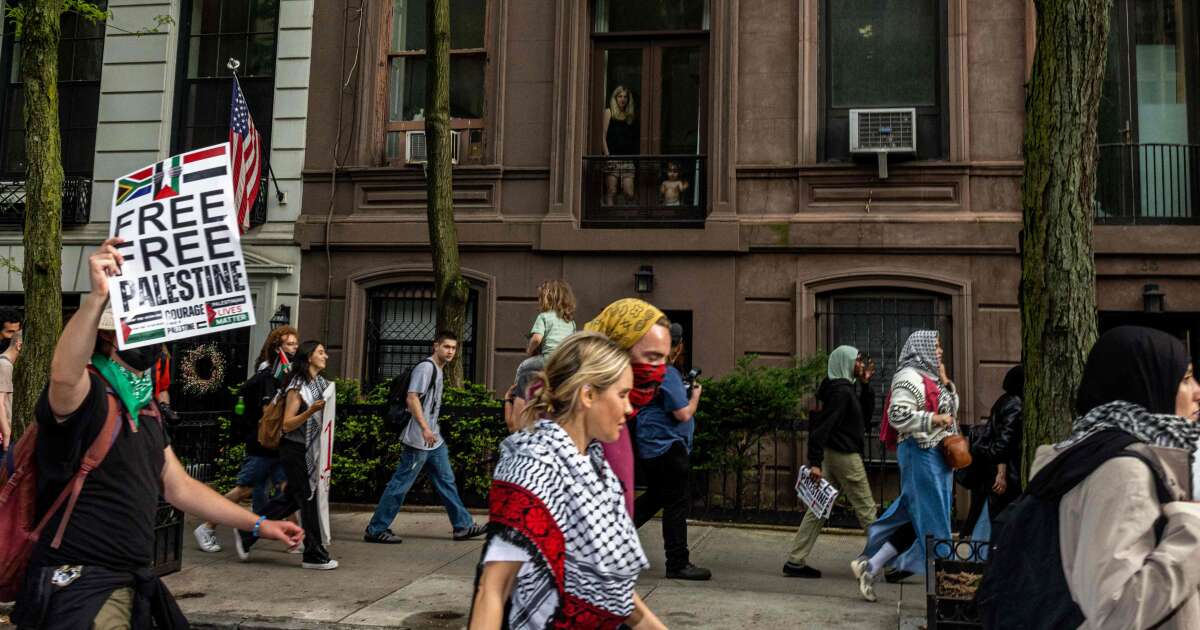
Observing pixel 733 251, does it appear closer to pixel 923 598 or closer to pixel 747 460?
pixel 747 460

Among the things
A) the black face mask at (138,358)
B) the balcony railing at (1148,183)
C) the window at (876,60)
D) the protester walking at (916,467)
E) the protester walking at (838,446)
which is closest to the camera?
the black face mask at (138,358)

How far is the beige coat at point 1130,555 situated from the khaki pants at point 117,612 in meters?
2.94

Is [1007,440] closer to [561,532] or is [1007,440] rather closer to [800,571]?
[800,571]

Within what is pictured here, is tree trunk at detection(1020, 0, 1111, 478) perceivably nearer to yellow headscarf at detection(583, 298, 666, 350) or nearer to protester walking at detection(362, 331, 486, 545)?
yellow headscarf at detection(583, 298, 666, 350)

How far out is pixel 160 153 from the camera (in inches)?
595

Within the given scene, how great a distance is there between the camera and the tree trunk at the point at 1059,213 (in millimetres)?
6035

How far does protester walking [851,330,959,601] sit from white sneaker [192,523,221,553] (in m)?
5.52

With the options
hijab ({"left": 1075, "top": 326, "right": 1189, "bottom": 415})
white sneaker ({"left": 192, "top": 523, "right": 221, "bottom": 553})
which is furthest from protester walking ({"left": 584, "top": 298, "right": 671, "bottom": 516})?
white sneaker ({"left": 192, "top": 523, "right": 221, "bottom": 553})

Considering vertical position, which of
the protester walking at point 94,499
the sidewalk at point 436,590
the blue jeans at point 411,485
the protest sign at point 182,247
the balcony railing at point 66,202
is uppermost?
the balcony railing at point 66,202

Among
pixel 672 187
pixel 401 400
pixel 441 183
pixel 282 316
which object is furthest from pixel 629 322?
pixel 282 316

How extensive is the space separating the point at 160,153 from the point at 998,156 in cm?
1168

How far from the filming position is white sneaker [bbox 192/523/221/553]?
907 cm

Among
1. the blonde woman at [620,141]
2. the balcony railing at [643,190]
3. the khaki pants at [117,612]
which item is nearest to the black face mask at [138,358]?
the khaki pants at [117,612]

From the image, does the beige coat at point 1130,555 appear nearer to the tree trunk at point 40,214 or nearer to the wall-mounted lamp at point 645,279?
the tree trunk at point 40,214
